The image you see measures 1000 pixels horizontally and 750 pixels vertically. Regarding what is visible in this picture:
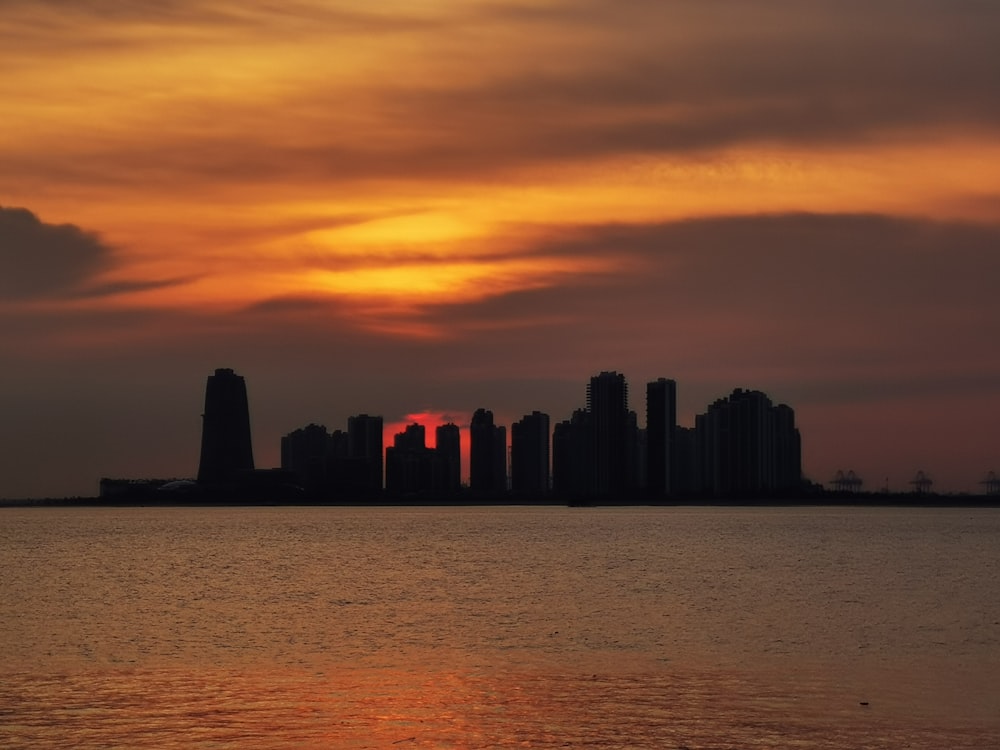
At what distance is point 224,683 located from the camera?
6012 cm

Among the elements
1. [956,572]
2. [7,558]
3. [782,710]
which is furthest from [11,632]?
[7,558]

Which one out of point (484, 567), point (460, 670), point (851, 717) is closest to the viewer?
point (851, 717)

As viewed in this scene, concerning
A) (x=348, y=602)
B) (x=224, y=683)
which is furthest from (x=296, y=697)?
(x=348, y=602)

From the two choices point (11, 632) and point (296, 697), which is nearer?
point (296, 697)

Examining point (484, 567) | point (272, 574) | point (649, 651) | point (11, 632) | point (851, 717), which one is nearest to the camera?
point (851, 717)

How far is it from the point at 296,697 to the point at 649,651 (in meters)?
22.7

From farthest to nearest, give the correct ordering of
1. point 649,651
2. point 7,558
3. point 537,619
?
point 7,558, point 537,619, point 649,651

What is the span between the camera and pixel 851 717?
51.8 metres

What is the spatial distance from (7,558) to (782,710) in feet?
543

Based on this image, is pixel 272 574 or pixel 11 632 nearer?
pixel 11 632

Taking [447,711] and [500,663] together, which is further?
[500,663]

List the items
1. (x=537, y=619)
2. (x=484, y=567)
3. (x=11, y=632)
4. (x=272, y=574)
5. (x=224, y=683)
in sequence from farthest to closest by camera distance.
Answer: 1. (x=484, y=567)
2. (x=272, y=574)
3. (x=537, y=619)
4. (x=11, y=632)
5. (x=224, y=683)

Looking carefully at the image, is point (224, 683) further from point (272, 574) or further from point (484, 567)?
point (484, 567)

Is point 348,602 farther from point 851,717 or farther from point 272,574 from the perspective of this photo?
point 851,717
